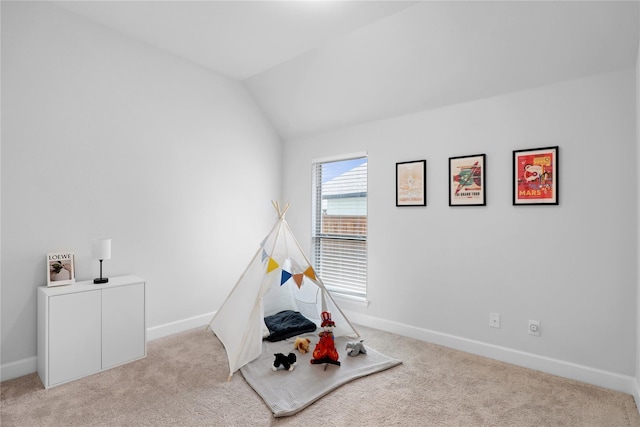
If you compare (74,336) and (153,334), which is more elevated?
(74,336)

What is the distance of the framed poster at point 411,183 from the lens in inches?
129

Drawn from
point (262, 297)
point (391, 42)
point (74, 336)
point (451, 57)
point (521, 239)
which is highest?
point (391, 42)

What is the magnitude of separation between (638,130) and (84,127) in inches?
158

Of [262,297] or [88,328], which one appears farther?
[262,297]

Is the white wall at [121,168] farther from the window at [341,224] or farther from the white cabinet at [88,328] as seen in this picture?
the window at [341,224]

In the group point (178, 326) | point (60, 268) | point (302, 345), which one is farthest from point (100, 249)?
point (302, 345)

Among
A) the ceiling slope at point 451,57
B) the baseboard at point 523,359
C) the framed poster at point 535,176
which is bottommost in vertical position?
the baseboard at point 523,359

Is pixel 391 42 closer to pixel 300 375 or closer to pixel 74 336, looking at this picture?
pixel 300 375

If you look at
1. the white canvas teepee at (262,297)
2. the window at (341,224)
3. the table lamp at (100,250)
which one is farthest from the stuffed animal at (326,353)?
the table lamp at (100,250)

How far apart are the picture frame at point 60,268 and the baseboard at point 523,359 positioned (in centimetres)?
275

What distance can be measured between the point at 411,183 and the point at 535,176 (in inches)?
41.3

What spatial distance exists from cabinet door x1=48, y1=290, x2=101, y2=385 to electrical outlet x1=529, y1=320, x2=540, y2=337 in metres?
3.30

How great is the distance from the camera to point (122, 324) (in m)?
2.70

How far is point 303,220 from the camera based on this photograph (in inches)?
170
